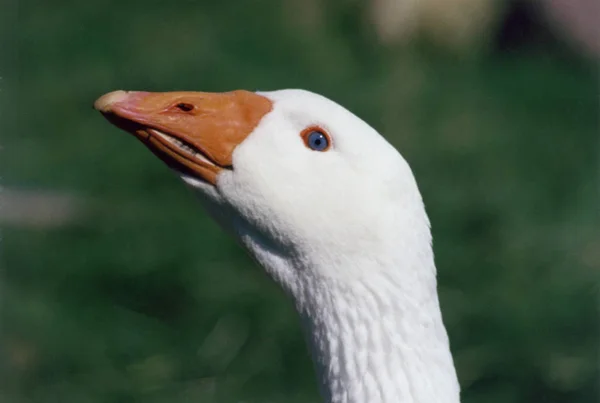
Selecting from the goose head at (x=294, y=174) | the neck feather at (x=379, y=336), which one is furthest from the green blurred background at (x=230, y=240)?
the goose head at (x=294, y=174)

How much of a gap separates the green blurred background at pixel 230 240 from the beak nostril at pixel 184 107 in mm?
2751

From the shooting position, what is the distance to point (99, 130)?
356 inches

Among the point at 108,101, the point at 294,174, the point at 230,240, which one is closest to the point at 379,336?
the point at 294,174

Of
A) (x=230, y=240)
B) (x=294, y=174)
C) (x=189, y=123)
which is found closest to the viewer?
(x=294, y=174)

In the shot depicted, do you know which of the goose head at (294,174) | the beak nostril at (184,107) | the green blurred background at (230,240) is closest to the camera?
the goose head at (294,174)

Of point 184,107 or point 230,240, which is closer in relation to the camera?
point 184,107

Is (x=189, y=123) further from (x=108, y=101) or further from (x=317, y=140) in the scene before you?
(x=317, y=140)

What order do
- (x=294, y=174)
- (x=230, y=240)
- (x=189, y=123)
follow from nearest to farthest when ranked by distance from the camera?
1. (x=294, y=174)
2. (x=189, y=123)
3. (x=230, y=240)

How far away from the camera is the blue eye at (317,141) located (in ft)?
10.8

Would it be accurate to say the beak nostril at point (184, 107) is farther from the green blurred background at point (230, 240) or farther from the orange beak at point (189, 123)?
the green blurred background at point (230, 240)

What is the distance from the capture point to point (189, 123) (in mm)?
3367

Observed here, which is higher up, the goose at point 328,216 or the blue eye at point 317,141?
the blue eye at point 317,141

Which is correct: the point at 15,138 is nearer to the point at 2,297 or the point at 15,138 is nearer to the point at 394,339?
the point at 2,297

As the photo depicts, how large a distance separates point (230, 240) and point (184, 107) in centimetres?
414
